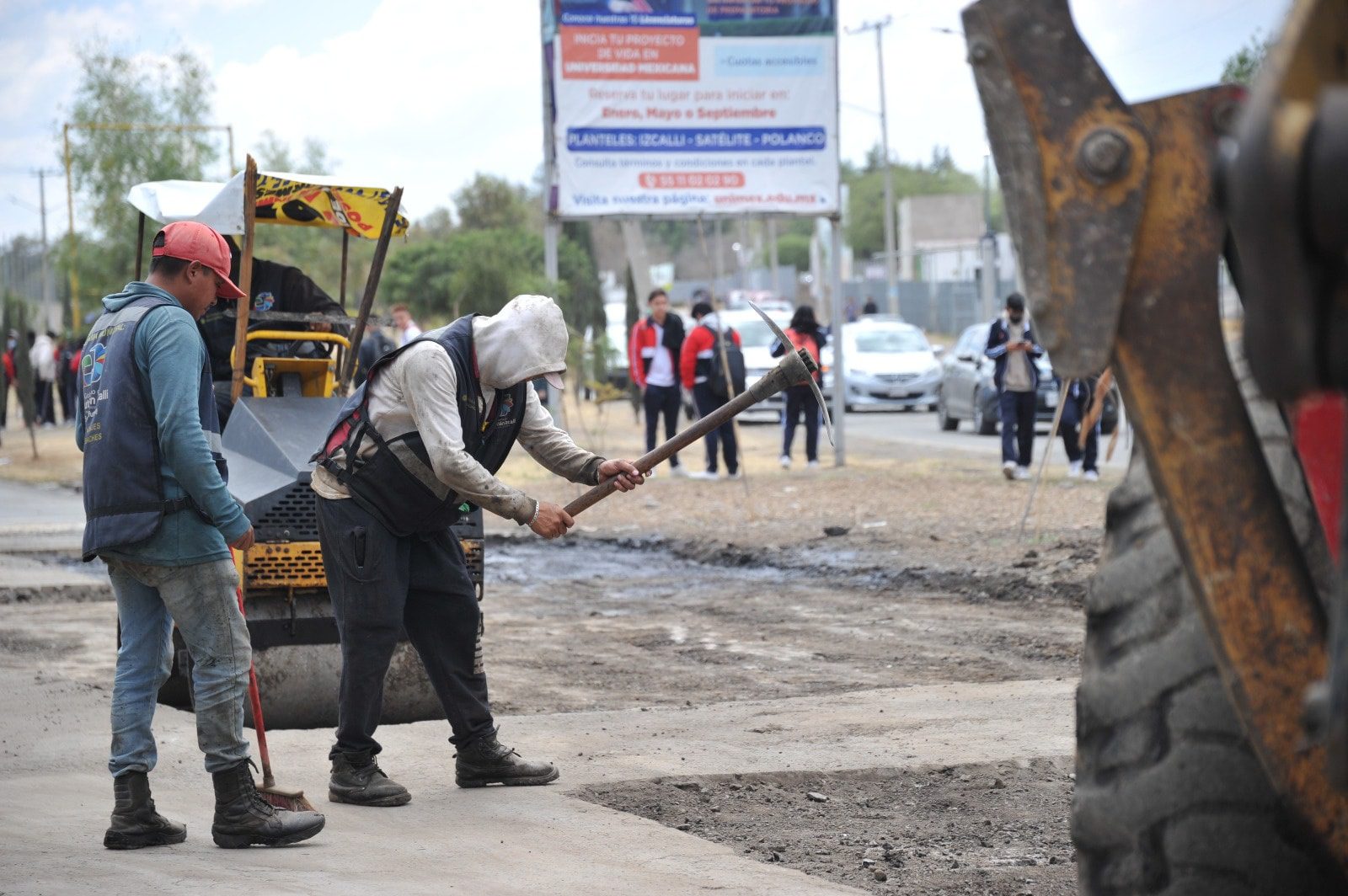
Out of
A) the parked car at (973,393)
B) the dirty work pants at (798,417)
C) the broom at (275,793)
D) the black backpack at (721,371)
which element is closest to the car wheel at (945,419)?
the parked car at (973,393)

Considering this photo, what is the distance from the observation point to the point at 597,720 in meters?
6.98

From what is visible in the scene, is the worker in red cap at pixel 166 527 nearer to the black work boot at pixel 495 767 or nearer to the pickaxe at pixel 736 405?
the black work boot at pixel 495 767

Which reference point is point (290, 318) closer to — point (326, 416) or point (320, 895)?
point (326, 416)

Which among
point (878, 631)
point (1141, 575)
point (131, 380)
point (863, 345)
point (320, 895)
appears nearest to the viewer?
point (1141, 575)

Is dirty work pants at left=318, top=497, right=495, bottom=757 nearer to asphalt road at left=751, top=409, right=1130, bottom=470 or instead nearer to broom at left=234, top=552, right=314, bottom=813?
broom at left=234, top=552, right=314, bottom=813

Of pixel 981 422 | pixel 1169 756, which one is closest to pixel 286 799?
pixel 1169 756

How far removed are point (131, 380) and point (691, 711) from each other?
2949 millimetres

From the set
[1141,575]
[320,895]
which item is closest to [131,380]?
[320,895]

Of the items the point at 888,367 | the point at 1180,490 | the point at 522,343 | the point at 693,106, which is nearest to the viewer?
the point at 1180,490

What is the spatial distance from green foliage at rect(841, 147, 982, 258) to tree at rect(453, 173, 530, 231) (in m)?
57.4

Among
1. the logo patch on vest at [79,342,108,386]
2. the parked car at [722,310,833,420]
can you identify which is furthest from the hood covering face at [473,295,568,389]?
the parked car at [722,310,833,420]

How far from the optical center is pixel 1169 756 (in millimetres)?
2662

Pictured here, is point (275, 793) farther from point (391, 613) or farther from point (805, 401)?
point (805, 401)

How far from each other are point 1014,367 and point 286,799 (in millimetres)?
11944
